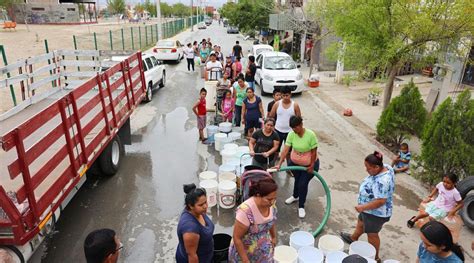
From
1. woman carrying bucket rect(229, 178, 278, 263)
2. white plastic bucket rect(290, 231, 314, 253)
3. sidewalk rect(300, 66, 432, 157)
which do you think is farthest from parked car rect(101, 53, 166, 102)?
woman carrying bucket rect(229, 178, 278, 263)

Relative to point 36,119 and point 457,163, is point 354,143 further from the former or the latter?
point 36,119

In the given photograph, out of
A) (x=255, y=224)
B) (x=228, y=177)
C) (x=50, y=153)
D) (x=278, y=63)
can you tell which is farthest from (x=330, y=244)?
(x=278, y=63)

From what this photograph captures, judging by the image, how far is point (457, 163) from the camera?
19.3ft

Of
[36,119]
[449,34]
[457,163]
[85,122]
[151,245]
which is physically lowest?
[151,245]

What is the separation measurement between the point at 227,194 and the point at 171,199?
3.65 feet

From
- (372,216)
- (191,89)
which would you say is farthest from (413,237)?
(191,89)

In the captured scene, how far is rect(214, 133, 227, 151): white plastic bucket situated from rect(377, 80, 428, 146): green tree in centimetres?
396

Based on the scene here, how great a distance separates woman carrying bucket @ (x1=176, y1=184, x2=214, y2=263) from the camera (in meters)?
3.00

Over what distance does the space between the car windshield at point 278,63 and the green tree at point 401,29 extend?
530cm

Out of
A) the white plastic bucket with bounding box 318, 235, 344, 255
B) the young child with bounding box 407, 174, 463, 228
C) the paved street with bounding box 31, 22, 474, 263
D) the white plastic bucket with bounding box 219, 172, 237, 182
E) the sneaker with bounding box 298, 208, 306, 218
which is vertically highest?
the young child with bounding box 407, 174, 463, 228

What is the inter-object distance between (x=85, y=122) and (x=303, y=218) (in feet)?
12.4

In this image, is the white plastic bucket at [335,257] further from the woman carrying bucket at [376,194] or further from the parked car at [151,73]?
the parked car at [151,73]

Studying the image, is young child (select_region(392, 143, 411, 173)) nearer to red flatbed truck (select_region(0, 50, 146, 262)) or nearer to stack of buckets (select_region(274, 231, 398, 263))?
stack of buckets (select_region(274, 231, 398, 263))

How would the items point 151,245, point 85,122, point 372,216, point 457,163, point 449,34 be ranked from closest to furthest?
point 372,216 < point 151,245 < point 85,122 < point 457,163 < point 449,34
